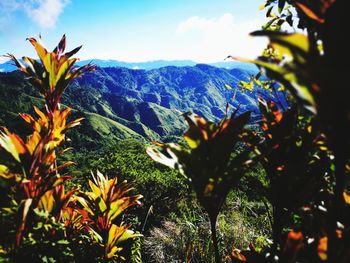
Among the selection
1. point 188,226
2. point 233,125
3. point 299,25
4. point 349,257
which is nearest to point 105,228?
point 233,125

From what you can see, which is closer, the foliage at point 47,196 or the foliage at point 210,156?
the foliage at point 210,156

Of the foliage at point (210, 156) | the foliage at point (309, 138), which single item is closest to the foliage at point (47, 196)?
the foliage at point (210, 156)

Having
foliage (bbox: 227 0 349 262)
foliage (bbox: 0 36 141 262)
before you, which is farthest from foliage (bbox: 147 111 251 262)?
foliage (bbox: 0 36 141 262)

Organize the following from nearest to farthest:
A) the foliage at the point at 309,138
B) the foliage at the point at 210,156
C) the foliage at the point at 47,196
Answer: the foliage at the point at 309,138 < the foliage at the point at 210,156 < the foliage at the point at 47,196

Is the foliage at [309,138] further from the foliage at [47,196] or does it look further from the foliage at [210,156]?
the foliage at [47,196]

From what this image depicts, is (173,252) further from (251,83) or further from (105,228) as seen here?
(251,83)

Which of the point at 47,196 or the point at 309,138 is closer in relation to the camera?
the point at 309,138

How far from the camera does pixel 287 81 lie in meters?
0.87

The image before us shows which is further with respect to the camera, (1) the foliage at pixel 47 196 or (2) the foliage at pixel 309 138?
(1) the foliage at pixel 47 196

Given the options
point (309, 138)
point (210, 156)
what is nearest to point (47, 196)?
point (210, 156)

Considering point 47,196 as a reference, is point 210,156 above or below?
above

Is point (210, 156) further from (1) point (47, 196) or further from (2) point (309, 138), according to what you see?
(1) point (47, 196)

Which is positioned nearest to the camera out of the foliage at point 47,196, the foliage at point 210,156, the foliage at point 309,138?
the foliage at point 309,138

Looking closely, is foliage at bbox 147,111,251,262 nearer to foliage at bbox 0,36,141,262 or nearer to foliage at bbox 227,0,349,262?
foliage at bbox 227,0,349,262
